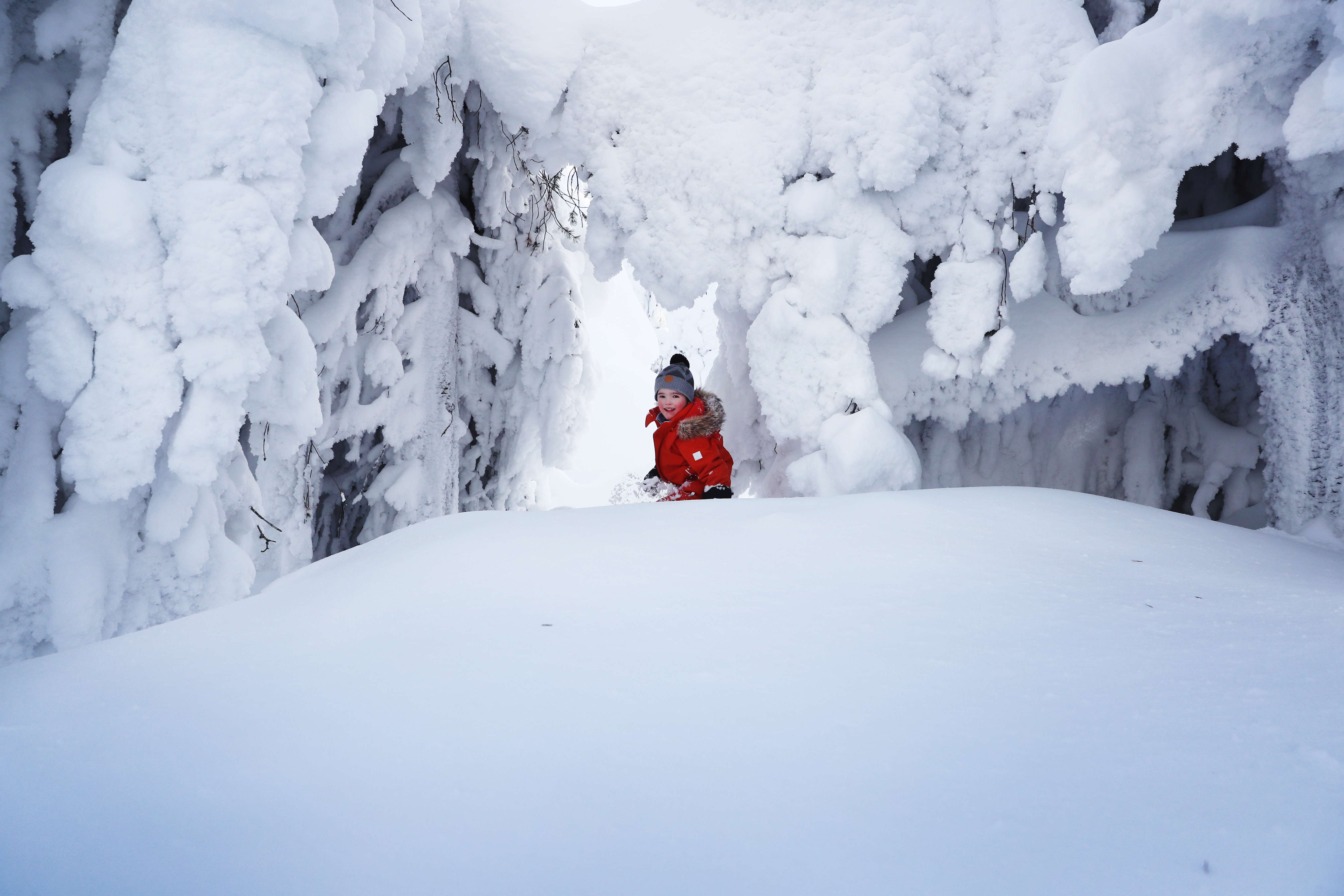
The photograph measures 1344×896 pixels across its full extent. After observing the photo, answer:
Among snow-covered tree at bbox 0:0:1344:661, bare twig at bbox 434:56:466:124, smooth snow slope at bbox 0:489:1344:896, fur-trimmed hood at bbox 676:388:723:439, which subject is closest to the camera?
smooth snow slope at bbox 0:489:1344:896

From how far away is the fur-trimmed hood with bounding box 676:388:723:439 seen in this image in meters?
3.82

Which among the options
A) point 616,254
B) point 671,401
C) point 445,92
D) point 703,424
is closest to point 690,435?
point 703,424

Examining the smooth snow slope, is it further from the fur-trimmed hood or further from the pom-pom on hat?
the pom-pom on hat

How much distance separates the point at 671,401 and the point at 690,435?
240 mm

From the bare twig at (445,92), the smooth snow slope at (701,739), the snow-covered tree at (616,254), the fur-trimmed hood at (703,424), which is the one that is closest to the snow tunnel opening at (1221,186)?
the snow-covered tree at (616,254)

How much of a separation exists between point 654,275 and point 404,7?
147cm

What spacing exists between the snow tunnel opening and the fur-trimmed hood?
2.61 m

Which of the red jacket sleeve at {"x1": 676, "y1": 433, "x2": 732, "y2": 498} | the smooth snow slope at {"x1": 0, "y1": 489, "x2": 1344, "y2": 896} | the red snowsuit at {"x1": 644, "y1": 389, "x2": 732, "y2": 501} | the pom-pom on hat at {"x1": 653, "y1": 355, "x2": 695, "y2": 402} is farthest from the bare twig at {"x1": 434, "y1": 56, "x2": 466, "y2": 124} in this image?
the smooth snow slope at {"x1": 0, "y1": 489, "x2": 1344, "y2": 896}

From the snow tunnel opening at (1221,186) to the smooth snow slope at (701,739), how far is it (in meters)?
3.13

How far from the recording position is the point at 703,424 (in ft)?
12.5

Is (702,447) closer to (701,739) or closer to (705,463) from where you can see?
(705,463)

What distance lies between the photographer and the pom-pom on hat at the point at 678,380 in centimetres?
393

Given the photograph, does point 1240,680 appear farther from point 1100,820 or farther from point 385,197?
point 385,197

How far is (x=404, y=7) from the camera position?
265cm
